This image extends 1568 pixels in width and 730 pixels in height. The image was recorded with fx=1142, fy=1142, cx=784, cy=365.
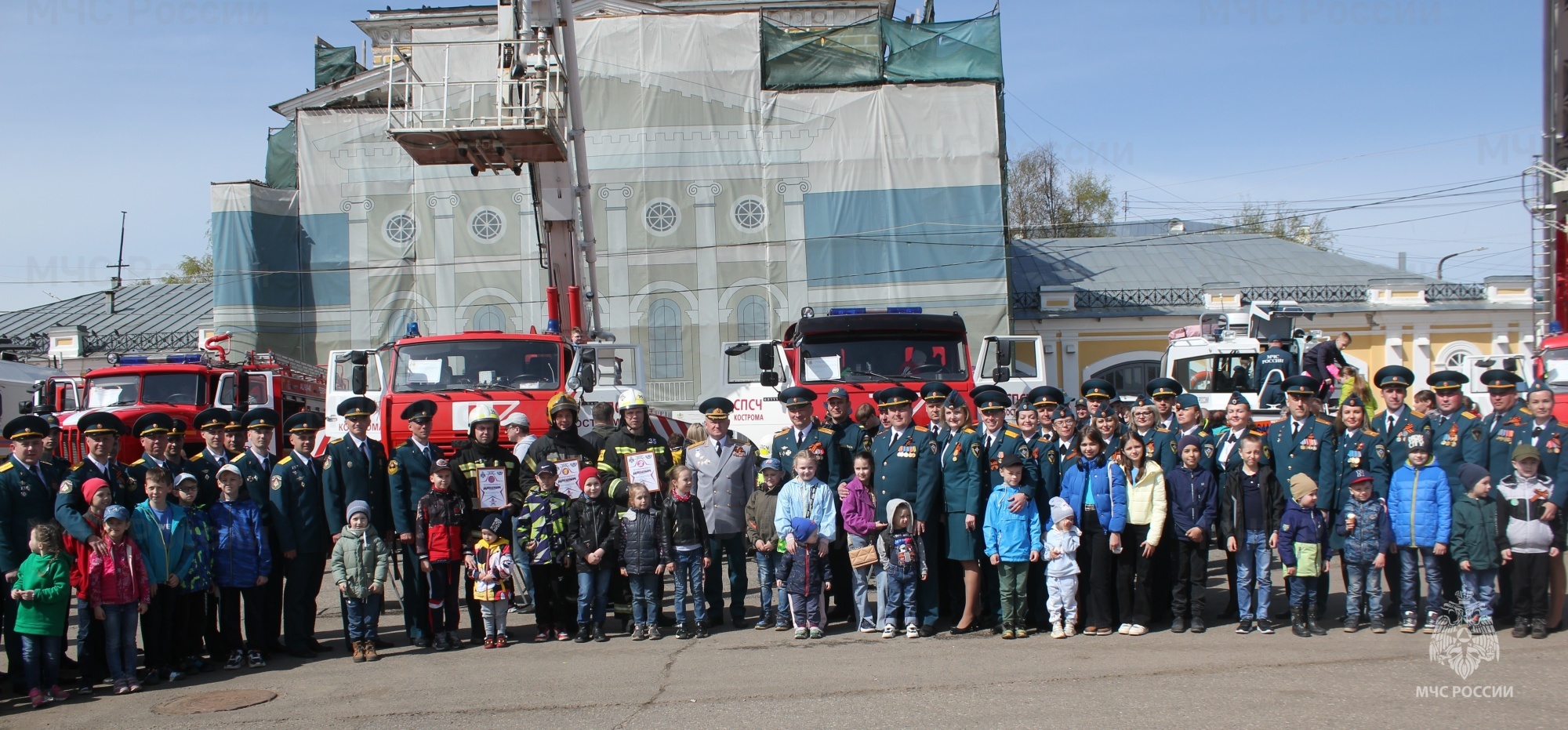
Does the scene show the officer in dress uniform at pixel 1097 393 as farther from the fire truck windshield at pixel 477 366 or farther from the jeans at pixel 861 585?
the fire truck windshield at pixel 477 366

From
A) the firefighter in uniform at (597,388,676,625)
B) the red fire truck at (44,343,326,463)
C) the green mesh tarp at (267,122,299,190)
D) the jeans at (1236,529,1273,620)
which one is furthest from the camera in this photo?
the green mesh tarp at (267,122,299,190)

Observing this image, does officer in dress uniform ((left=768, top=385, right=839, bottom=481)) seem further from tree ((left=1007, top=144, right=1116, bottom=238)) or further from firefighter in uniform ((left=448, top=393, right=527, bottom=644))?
tree ((left=1007, top=144, right=1116, bottom=238))

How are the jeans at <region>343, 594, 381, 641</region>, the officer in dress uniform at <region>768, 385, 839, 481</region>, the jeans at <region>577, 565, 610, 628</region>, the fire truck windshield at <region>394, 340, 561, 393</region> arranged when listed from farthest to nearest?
the fire truck windshield at <region>394, 340, 561, 393</region>
the officer in dress uniform at <region>768, 385, 839, 481</region>
the jeans at <region>577, 565, 610, 628</region>
the jeans at <region>343, 594, 381, 641</region>

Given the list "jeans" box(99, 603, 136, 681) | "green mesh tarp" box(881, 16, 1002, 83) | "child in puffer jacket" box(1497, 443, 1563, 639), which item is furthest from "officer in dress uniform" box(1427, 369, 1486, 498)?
"green mesh tarp" box(881, 16, 1002, 83)

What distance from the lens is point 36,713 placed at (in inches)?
275

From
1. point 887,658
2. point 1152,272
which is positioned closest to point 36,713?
point 887,658

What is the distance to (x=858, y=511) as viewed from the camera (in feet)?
28.8

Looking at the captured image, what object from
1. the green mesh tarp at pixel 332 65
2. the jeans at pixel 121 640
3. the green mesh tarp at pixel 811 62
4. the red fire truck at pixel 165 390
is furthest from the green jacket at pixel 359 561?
the green mesh tarp at pixel 332 65

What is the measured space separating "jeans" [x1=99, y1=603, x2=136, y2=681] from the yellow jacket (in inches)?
275

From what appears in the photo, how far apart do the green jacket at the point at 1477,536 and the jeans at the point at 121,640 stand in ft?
29.8

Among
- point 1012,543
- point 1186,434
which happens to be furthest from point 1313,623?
point 1012,543

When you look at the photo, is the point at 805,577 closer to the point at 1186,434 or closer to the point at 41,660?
the point at 1186,434

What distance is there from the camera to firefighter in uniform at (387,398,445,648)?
8.61 meters

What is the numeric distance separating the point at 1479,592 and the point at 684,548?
18.8ft
